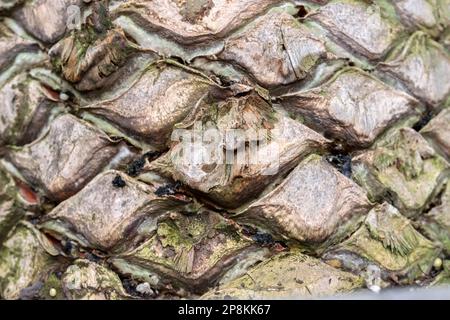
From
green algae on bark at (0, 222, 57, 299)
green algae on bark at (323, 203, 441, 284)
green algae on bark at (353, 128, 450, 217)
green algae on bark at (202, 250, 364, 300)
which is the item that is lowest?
green algae on bark at (0, 222, 57, 299)

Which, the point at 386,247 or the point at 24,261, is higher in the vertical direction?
the point at 386,247

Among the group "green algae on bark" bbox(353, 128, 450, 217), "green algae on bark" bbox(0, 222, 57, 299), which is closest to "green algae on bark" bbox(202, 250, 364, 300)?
"green algae on bark" bbox(353, 128, 450, 217)

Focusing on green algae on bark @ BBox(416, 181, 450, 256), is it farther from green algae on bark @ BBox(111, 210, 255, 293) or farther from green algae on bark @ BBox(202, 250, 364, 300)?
green algae on bark @ BBox(111, 210, 255, 293)

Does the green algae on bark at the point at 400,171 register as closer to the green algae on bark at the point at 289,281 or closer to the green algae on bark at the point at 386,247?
the green algae on bark at the point at 386,247

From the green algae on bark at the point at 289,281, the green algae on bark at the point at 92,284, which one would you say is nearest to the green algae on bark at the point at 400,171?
the green algae on bark at the point at 289,281

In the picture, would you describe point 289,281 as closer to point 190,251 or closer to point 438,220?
point 190,251

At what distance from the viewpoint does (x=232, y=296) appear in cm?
106

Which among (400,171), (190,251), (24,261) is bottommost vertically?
(24,261)

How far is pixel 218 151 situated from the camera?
1.03m

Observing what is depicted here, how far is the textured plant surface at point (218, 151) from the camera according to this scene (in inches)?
41.9

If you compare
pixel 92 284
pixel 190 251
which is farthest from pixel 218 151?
pixel 92 284

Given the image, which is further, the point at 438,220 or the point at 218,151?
the point at 438,220

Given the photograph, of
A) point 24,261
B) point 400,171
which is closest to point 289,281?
point 400,171

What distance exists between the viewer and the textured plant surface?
1064 mm
